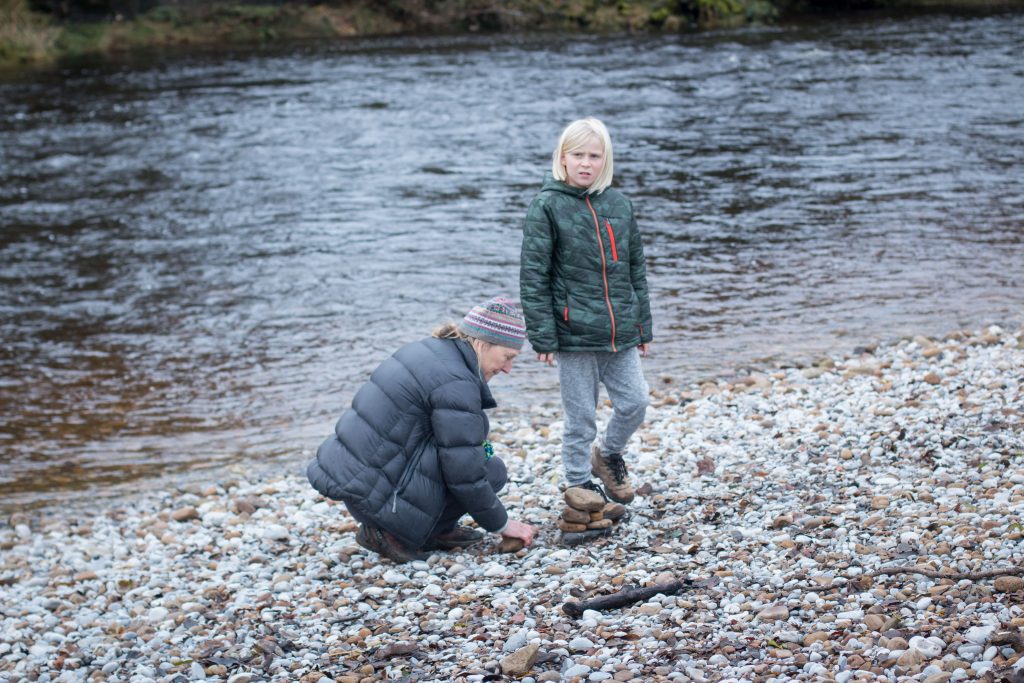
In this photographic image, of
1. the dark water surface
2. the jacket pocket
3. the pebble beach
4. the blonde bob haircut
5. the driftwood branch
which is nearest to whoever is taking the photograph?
the pebble beach

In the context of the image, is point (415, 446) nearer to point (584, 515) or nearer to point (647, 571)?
point (584, 515)

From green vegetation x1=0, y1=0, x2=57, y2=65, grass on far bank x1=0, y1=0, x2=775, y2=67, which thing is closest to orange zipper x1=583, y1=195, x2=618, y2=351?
grass on far bank x1=0, y1=0, x2=775, y2=67

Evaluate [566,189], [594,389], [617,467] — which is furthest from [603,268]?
[617,467]

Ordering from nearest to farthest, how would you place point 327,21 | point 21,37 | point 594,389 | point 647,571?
1. point 647,571
2. point 594,389
3. point 21,37
4. point 327,21

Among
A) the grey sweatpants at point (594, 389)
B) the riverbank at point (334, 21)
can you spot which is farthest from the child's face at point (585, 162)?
the riverbank at point (334, 21)

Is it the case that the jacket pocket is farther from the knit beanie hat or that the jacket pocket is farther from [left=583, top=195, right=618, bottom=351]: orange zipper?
[left=583, top=195, right=618, bottom=351]: orange zipper

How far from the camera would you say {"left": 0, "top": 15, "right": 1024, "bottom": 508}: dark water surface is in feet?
30.9

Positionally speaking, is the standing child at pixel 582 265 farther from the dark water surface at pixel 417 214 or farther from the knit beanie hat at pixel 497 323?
the dark water surface at pixel 417 214

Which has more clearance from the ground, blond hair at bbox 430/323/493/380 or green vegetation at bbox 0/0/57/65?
green vegetation at bbox 0/0/57/65

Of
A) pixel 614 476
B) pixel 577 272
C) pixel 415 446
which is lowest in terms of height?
pixel 614 476

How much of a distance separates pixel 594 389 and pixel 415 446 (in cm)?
98

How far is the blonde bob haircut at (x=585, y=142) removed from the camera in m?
5.18

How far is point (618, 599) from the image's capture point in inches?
189

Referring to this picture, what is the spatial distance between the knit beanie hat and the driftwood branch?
Answer: 1.28 metres
